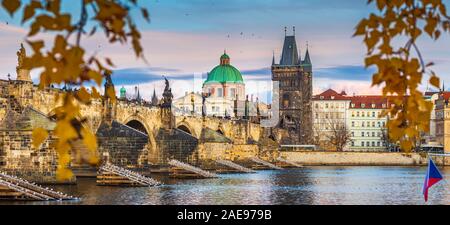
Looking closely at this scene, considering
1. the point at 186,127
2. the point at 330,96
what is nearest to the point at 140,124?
the point at 186,127

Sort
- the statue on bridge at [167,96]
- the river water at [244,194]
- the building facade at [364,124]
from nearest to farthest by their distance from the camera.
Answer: the river water at [244,194]
the statue on bridge at [167,96]
the building facade at [364,124]

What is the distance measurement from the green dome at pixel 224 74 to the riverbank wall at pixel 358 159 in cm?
4814

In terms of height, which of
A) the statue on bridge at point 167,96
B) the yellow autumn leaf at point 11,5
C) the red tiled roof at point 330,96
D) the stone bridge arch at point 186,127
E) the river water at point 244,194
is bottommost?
the river water at point 244,194

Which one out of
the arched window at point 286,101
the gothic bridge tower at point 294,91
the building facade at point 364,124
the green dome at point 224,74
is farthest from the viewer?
the green dome at point 224,74

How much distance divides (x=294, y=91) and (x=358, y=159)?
40104 millimetres

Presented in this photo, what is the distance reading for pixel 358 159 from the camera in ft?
322

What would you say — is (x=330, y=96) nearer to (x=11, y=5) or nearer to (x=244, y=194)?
(x=244, y=194)

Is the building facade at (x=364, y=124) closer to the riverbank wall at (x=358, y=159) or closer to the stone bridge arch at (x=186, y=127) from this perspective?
the riverbank wall at (x=358, y=159)

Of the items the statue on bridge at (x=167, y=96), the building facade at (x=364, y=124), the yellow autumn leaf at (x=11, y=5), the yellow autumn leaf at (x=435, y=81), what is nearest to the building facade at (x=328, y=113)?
the building facade at (x=364, y=124)

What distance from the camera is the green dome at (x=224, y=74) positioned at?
14312cm

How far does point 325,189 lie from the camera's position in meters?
42.6

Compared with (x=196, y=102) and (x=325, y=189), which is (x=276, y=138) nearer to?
(x=196, y=102)
